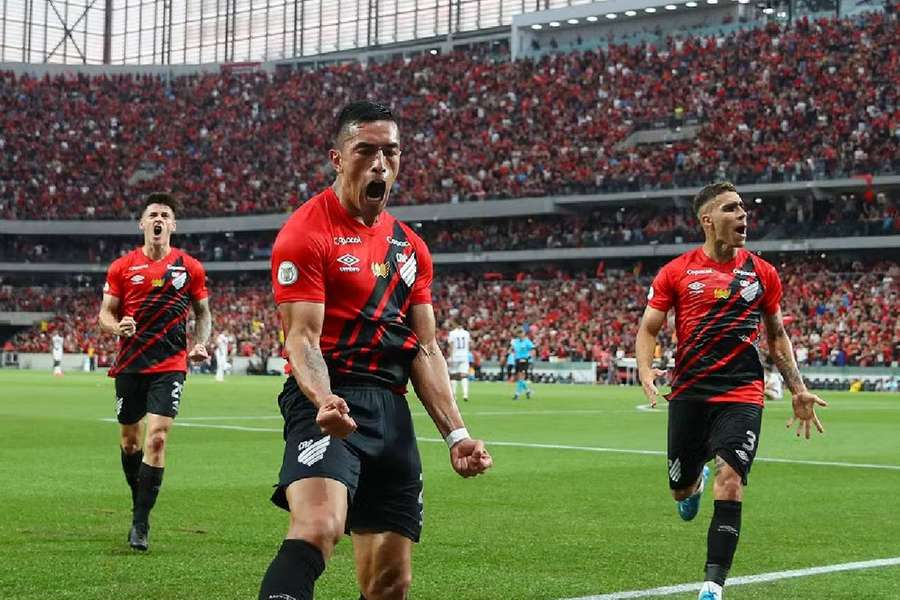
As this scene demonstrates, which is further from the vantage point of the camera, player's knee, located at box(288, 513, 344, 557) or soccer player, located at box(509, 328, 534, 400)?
soccer player, located at box(509, 328, 534, 400)

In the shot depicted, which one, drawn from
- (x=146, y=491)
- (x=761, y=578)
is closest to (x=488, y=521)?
(x=146, y=491)

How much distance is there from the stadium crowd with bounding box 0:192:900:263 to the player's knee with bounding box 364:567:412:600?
53720mm

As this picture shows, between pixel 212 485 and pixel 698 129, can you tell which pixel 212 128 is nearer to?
pixel 698 129

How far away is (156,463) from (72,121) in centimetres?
7917

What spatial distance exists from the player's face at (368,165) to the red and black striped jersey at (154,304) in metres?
5.37

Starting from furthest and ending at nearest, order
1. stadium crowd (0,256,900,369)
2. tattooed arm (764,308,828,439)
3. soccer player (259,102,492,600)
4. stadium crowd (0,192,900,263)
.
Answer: stadium crowd (0,192,900,263) < stadium crowd (0,256,900,369) < tattooed arm (764,308,828,439) < soccer player (259,102,492,600)

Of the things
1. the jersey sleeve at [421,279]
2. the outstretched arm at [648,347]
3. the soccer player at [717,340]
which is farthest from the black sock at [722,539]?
the jersey sleeve at [421,279]

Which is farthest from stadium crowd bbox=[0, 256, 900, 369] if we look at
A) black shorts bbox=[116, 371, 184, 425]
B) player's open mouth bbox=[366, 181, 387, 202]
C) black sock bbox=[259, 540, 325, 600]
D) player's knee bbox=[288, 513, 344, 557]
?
black sock bbox=[259, 540, 325, 600]

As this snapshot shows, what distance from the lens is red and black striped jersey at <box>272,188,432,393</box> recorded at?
5254 millimetres

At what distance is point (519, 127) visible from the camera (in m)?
69.1

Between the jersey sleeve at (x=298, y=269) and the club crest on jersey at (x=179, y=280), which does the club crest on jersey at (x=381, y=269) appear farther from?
the club crest on jersey at (x=179, y=280)

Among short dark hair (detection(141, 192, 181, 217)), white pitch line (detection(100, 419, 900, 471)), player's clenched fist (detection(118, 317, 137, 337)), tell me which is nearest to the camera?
player's clenched fist (detection(118, 317, 137, 337))

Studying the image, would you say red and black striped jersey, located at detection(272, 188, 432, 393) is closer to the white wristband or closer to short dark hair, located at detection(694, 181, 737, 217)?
the white wristband

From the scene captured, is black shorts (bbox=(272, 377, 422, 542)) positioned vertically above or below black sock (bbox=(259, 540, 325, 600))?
above
